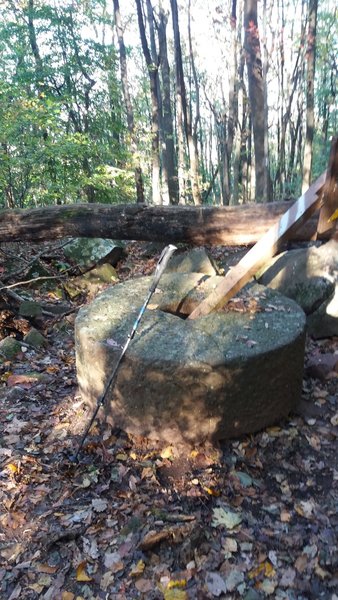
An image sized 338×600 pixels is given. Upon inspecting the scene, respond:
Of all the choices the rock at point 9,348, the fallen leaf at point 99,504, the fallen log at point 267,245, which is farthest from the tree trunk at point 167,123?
the fallen leaf at point 99,504

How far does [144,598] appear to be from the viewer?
230cm

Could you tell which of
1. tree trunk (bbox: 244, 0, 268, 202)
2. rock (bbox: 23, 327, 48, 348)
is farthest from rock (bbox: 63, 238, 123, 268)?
tree trunk (bbox: 244, 0, 268, 202)

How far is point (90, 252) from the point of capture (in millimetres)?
8352

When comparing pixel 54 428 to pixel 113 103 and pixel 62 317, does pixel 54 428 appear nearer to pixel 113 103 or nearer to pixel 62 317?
pixel 62 317

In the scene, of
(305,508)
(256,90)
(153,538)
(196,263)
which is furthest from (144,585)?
(256,90)

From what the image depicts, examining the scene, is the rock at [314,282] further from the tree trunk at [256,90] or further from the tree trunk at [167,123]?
the tree trunk at [167,123]

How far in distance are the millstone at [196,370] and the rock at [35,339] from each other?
1876 millimetres

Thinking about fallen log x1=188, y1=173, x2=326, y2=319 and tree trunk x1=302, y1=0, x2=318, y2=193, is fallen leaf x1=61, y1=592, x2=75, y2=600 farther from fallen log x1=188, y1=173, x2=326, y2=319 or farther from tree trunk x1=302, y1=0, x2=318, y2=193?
tree trunk x1=302, y1=0, x2=318, y2=193

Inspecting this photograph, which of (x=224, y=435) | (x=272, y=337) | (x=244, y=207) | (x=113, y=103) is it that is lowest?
(x=224, y=435)

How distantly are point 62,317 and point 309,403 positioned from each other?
157 inches

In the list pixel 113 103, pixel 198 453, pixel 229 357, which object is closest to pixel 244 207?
pixel 229 357

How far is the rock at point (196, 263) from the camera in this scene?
667 centimetres

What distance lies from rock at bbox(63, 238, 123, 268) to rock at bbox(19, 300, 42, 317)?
7.08 feet

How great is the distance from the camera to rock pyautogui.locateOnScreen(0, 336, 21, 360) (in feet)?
16.5
